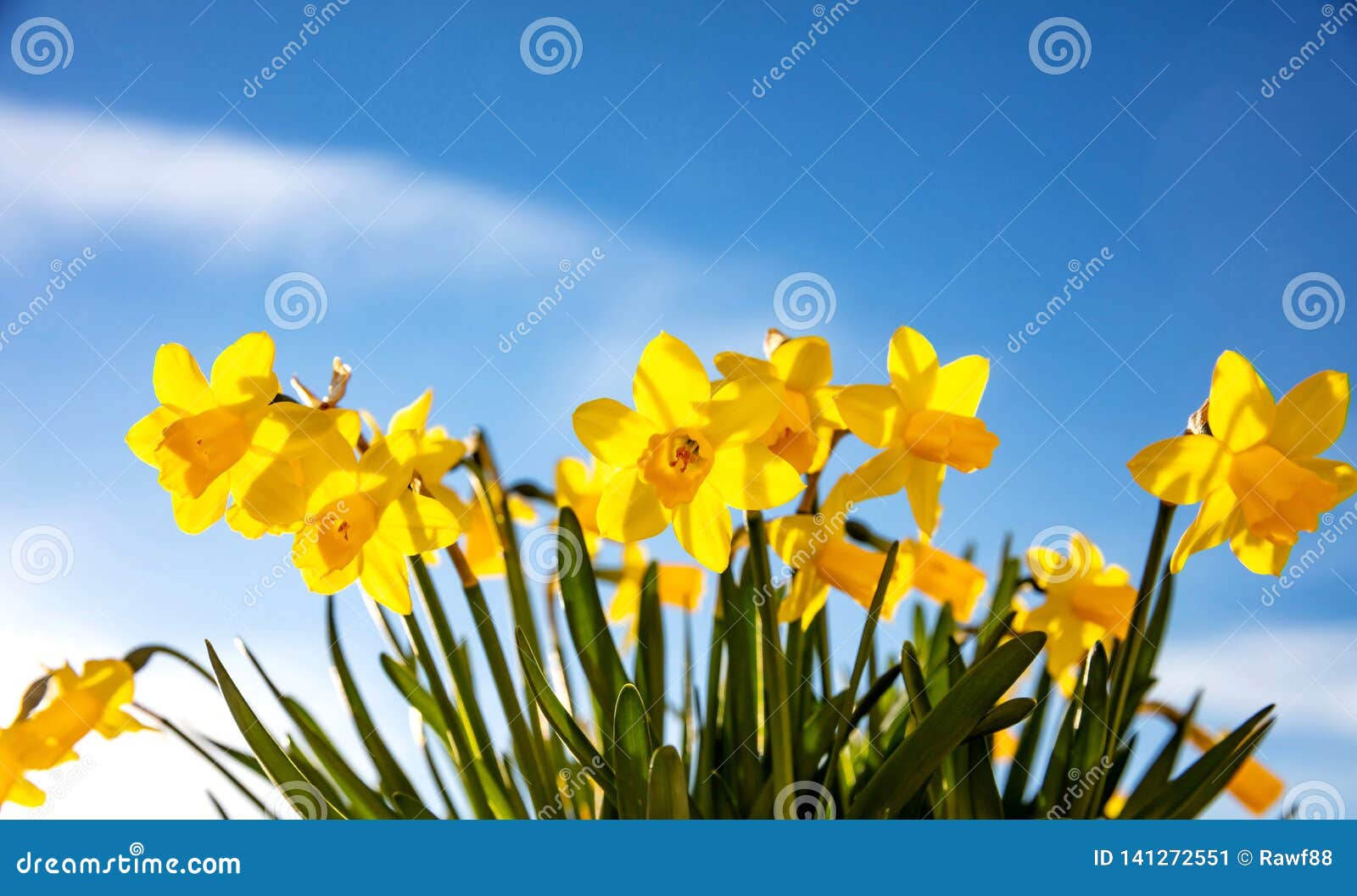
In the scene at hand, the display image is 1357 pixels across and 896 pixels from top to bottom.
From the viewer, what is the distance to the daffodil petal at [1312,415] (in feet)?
2.89

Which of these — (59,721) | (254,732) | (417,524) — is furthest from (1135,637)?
A: (59,721)

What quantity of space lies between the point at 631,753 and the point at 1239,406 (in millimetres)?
732

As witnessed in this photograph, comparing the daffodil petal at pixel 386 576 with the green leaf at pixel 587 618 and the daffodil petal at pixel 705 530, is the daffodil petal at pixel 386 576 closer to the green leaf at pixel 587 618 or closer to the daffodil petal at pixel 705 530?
the green leaf at pixel 587 618

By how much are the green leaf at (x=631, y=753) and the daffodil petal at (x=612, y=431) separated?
0.78 ft

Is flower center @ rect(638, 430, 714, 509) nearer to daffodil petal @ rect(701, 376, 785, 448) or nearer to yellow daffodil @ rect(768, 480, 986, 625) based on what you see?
daffodil petal @ rect(701, 376, 785, 448)

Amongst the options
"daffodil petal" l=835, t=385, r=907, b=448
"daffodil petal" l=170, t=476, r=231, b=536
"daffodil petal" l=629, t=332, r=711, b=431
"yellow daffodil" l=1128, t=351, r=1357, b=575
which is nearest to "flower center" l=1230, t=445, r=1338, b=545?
"yellow daffodil" l=1128, t=351, r=1357, b=575

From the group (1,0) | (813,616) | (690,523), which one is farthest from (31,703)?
(1,0)

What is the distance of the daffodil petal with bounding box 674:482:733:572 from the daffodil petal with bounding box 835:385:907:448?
0.53 feet

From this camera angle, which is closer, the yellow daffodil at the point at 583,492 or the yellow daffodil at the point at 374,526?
the yellow daffodil at the point at 374,526

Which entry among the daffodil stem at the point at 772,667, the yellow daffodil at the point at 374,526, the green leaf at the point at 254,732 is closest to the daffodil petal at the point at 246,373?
the yellow daffodil at the point at 374,526

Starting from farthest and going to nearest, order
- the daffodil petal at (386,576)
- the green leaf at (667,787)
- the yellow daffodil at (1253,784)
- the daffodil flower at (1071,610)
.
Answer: the yellow daffodil at (1253,784)
the daffodil flower at (1071,610)
the daffodil petal at (386,576)
the green leaf at (667,787)

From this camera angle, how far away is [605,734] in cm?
107
